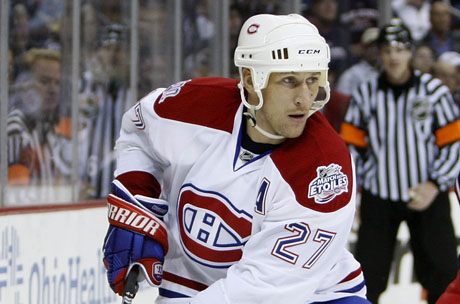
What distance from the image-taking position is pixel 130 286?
2.92 m

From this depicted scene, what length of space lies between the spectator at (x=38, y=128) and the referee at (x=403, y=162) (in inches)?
53.4

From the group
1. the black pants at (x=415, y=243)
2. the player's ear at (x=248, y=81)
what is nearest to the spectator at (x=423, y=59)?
the black pants at (x=415, y=243)

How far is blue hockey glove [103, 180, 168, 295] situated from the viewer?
2.91 m

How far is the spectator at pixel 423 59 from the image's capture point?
6445 mm

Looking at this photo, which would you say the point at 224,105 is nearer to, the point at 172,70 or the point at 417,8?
the point at 172,70

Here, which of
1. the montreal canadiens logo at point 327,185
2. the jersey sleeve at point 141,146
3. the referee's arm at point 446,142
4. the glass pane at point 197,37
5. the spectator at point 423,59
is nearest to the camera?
the montreal canadiens logo at point 327,185

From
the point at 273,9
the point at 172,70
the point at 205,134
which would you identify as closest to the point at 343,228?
the point at 205,134

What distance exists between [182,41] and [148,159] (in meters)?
2.62

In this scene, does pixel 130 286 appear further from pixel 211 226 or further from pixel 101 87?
pixel 101 87

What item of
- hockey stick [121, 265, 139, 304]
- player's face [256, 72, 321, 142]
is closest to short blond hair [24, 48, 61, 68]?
hockey stick [121, 265, 139, 304]

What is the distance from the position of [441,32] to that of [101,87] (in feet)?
8.67

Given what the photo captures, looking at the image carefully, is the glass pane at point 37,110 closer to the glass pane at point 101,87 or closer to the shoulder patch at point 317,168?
the glass pane at point 101,87

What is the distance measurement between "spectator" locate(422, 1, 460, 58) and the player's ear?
4.02 meters

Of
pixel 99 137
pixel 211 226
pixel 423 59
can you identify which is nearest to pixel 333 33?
pixel 423 59
